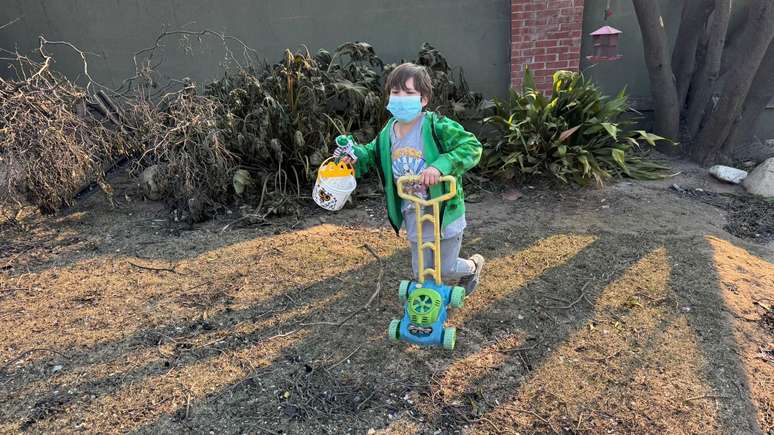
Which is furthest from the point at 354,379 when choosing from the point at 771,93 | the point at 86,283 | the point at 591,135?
the point at 771,93

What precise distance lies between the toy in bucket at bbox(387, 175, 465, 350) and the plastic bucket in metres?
0.33

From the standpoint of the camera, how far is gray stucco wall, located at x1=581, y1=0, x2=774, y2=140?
5.69m

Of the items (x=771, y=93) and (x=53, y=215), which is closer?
(x=53, y=215)

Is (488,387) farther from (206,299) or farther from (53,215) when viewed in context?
(53,215)

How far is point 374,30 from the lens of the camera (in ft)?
19.5

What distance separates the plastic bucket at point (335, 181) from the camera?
2.84m

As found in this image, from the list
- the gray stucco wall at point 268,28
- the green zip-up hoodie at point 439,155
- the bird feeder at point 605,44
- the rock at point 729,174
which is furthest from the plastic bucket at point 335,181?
the rock at point 729,174

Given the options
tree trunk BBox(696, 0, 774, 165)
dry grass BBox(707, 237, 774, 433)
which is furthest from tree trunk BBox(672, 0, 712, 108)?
dry grass BBox(707, 237, 774, 433)

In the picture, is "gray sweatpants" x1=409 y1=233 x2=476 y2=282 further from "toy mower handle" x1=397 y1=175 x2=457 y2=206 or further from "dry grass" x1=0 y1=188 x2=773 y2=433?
"toy mower handle" x1=397 y1=175 x2=457 y2=206

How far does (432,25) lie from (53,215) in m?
4.34

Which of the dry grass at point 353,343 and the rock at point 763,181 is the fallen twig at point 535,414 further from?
the rock at point 763,181

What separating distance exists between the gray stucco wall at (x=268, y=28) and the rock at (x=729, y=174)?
2.36 m

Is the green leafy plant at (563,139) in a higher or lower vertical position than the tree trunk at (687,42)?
lower

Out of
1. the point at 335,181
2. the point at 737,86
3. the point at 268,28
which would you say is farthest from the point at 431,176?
the point at 268,28
